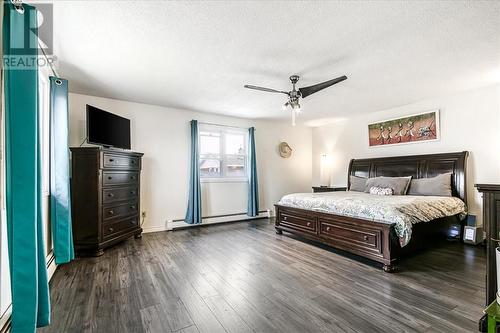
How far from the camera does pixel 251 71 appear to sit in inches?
117

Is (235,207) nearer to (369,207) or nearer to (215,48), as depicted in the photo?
(369,207)

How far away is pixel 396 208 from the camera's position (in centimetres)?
274

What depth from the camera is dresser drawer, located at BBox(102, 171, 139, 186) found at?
130 inches

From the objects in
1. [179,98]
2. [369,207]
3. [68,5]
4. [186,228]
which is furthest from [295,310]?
[179,98]

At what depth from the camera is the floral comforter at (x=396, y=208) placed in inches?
104

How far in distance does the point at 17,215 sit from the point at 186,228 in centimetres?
A: 341

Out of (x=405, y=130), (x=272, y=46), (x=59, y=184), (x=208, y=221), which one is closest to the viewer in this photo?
(x=272, y=46)

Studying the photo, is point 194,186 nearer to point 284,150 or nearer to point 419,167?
point 284,150

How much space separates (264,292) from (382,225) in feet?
5.17

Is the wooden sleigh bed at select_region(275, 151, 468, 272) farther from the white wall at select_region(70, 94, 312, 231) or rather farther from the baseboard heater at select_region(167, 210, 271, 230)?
the white wall at select_region(70, 94, 312, 231)

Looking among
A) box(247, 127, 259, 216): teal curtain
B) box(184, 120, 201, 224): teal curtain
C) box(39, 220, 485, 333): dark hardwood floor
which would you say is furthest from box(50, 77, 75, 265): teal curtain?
box(247, 127, 259, 216): teal curtain

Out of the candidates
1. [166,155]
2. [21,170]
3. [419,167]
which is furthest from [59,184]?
[419,167]

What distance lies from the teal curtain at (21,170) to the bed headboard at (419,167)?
5.23 meters

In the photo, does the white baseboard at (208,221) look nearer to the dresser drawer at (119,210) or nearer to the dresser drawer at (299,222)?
the dresser drawer at (119,210)
